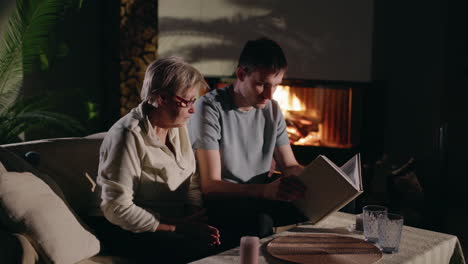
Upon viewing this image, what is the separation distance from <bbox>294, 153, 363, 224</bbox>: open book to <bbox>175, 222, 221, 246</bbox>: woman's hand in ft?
1.01

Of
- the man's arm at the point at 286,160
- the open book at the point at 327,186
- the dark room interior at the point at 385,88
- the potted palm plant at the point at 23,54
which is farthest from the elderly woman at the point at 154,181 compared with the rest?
the dark room interior at the point at 385,88

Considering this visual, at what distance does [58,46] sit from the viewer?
3473mm

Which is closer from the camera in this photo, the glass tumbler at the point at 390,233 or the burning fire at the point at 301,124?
the glass tumbler at the point at 390,233

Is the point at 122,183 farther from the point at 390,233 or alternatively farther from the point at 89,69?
the point at 89,69

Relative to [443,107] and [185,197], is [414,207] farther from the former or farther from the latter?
[185,197]

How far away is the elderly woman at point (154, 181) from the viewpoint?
5.01ft

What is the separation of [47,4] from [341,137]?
2.08 meters

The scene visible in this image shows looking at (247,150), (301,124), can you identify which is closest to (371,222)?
(247,150)

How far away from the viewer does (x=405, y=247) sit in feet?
4.98

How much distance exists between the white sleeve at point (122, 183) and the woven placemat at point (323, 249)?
1.31 feet

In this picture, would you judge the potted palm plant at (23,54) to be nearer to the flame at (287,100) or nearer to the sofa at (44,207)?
the sofa at (44,207)

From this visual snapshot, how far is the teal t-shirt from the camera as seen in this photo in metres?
1.96

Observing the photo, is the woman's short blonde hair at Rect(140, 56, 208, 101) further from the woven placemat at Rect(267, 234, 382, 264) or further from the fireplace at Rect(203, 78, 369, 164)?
the fireplace at Rect(203, 78, 369, 164)

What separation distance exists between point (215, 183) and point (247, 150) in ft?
0.85
